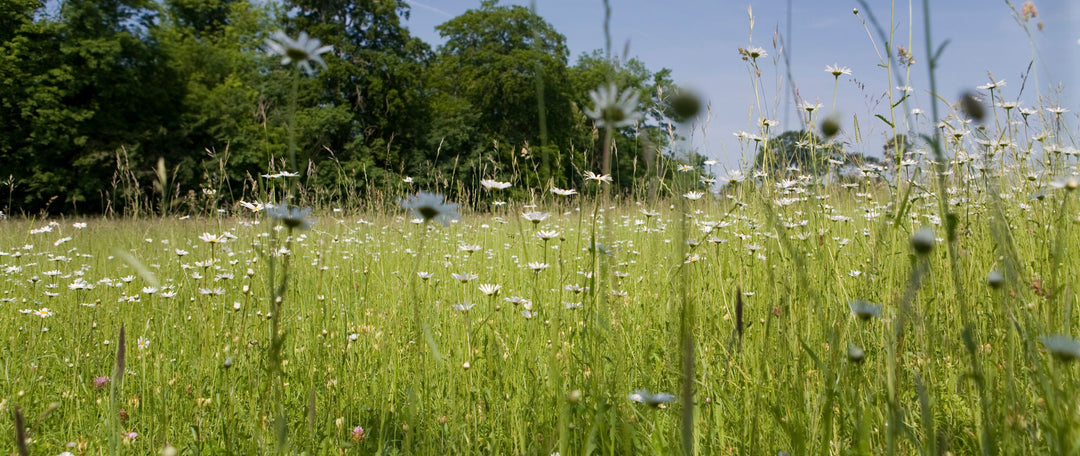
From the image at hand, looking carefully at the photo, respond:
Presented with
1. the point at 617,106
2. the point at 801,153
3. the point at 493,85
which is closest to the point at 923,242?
the point at 617,106

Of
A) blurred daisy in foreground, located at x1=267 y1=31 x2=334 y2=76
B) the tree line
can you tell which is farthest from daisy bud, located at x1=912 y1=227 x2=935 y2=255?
the tree line

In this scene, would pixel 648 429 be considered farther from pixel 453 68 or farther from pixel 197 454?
pixel 453 68

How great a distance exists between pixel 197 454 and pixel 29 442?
0.30 m

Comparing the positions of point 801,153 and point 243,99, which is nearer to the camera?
point 801,153

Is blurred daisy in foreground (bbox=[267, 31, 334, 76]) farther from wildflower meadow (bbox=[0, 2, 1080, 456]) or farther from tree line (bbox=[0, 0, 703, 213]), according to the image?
tree line (bbox=[0, 0, 703, 213])

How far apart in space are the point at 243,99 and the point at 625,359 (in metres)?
20.6

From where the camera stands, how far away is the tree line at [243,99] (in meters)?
16.0

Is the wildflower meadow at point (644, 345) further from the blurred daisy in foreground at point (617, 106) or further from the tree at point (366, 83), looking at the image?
the tree at point (366, 83)

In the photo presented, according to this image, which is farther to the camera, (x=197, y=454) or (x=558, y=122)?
(x=558, y=122)

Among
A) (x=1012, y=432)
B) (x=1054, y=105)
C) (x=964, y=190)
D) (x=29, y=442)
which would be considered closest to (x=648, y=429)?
(x=1012, y=432)

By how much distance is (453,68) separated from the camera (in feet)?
76.0

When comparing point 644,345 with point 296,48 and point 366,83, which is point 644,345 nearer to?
point 296,48

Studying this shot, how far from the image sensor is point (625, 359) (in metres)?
1.60

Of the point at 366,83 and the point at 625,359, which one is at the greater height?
the point at 366,83
